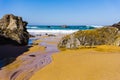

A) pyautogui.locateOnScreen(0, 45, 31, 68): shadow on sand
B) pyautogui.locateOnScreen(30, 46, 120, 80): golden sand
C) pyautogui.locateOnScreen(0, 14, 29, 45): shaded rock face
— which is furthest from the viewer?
pyautogui.locateOnScreen(0, 14, 29, 45): shaded rock face

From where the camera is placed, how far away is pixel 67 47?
20.9 m

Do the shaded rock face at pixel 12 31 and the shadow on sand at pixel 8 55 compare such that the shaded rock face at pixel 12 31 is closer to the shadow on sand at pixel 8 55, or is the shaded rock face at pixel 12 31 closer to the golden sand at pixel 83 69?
the shadow on sand at pixel 8 55

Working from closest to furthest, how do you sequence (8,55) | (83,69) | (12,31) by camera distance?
(83,69), (8,55), (12,31)

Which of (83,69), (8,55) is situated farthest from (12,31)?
(83,69)

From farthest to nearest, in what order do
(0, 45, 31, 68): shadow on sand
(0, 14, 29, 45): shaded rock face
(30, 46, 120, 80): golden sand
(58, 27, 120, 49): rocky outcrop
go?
1. (0, 14, 29, 45): shaded rock face
2. (58, 27, 120, 49): rocky outcrop
3. (0, 45, 31, 68): shadow on sand
4. (30, 46, 120, 80): golden sand

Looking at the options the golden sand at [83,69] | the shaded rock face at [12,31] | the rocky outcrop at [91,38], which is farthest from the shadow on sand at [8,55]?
the shaded rock face at [12,31]

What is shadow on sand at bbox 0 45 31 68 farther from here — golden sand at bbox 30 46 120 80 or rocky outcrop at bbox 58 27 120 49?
rocky outcrop at bbox 58 27 120 49

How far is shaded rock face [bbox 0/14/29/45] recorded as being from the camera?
2614 centimetres

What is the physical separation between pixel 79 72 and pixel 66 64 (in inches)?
76.0

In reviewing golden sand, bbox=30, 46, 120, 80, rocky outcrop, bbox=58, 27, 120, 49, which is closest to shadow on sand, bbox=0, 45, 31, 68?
golden sand, bbox=30, 46, 120, 80

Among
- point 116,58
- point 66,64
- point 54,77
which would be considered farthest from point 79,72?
point 116,58

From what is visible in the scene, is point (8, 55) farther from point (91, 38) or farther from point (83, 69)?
point (83, 69)

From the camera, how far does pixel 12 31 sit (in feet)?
89.0

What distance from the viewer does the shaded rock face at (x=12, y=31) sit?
85.8ft
